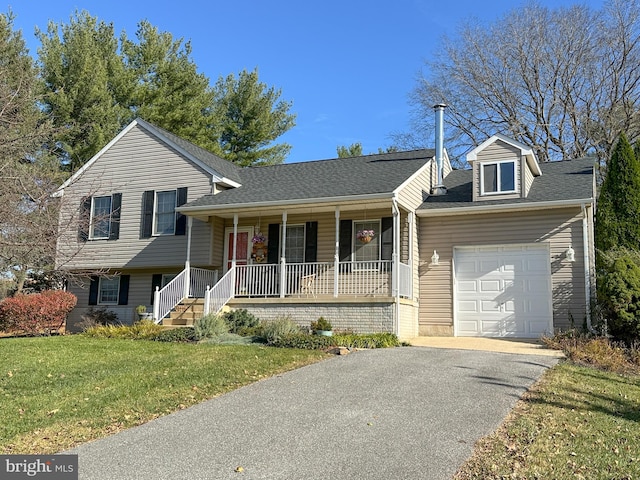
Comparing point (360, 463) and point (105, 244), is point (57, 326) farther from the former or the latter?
point (360, 463)

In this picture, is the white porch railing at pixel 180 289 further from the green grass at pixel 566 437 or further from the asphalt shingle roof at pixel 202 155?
the green grass at pixel 566 437

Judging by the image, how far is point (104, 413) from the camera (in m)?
6.74

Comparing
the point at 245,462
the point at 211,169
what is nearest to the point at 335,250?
the point at 211,169

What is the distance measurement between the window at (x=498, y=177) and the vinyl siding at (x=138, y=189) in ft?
25.3

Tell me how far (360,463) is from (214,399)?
2959mm

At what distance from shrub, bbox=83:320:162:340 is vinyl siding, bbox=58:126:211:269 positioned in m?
2.81

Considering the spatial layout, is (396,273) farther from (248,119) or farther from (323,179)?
(248,119)

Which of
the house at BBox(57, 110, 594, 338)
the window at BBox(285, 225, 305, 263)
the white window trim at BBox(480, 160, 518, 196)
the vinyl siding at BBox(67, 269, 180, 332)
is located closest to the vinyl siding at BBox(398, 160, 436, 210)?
the house at BBox(57, 110, 594, 338)

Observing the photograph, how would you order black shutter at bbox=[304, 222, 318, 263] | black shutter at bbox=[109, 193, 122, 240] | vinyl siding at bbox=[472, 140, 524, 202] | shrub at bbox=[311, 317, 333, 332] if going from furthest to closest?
black shutter at bbox=[109, 193, 122, 240], black shutter at bbox=[304, 222, 318, 263], vinyl siding at bbox=[472, 140, 524, 202], shrub at bbox=[311, 317, 333, 332]

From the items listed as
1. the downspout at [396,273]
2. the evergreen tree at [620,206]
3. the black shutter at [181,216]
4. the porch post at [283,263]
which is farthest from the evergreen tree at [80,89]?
the evergreen tree at [620,206]

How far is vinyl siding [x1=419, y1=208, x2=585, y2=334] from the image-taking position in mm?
13258

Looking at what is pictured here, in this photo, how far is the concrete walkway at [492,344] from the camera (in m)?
11.3

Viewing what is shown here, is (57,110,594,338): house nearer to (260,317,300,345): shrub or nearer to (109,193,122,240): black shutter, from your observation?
(109,193,122,240): black shutter

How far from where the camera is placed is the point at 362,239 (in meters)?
14.9
